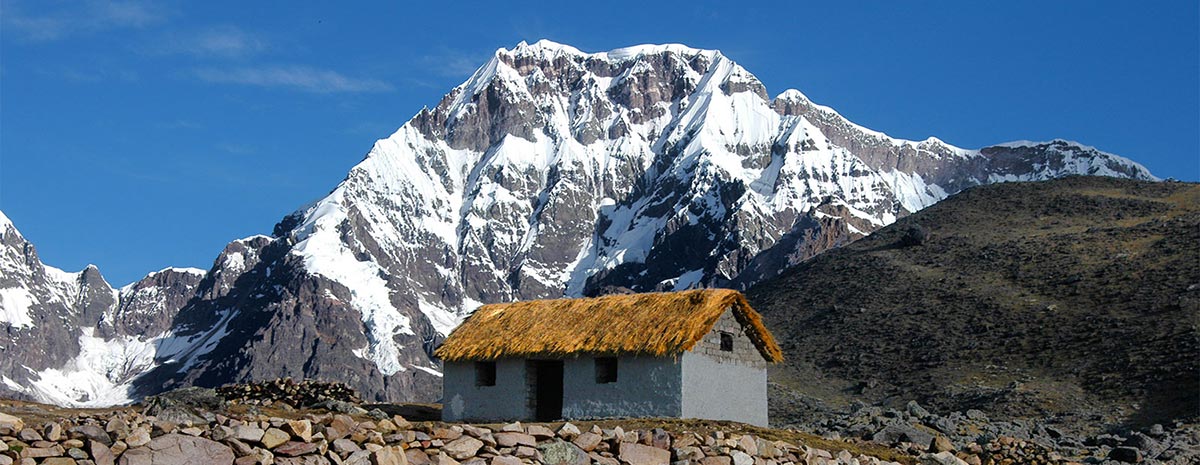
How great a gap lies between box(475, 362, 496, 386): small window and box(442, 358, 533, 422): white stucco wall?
0.47 feet

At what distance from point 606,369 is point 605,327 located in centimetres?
116

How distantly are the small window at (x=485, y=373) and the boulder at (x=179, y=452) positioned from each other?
810 inches

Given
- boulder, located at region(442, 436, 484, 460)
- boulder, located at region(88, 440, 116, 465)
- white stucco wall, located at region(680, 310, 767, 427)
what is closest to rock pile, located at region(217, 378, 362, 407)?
white stucco wall, located at region(680, 310, 767, 427)

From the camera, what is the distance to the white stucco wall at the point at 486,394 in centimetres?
3878

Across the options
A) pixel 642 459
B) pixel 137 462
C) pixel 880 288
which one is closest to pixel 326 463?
pixel 137 462

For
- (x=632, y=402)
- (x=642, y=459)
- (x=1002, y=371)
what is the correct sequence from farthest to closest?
(x=1002, y=371)
(x=632, y=402)
(x=642, y=459)

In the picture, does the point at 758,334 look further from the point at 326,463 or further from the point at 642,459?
the point at 326,463

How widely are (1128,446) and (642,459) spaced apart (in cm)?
2411

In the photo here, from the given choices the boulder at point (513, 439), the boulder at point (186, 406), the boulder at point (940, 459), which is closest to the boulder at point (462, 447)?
the boulder at point (513, 439)

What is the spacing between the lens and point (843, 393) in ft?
258

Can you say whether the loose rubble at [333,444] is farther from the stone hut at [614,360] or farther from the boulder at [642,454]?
the stone hut at [614,360]

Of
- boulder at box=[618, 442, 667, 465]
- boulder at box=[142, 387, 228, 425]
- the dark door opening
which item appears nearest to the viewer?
boulder at box=[618, 442, 667, 465]

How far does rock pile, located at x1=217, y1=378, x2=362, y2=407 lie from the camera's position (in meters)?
40.7

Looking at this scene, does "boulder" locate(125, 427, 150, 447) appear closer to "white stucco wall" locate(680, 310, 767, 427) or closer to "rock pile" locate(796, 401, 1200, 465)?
"rock pile" locate(796, 401, 1200, 465)
